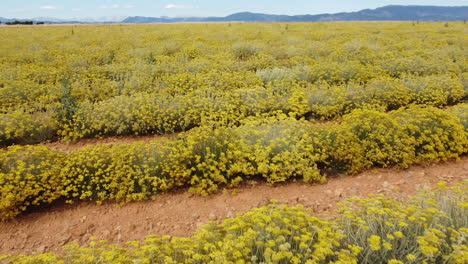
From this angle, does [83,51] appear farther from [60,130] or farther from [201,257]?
[201,257]

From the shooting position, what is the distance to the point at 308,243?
Result: 2.97 metres

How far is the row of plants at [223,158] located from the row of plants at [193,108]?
Result: 1280 mm

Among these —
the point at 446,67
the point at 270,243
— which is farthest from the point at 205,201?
the point at 446,67

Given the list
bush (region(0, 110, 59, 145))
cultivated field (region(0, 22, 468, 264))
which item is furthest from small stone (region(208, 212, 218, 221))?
bush (region(0, 110, 59, 145))

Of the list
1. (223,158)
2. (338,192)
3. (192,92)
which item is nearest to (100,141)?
(192,92)

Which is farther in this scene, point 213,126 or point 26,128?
point 213,126

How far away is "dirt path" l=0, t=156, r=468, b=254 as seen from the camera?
4062mm

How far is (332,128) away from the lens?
5.52 metres

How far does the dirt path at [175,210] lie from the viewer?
4.06m

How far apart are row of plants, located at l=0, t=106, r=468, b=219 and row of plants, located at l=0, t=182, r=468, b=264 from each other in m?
1.62

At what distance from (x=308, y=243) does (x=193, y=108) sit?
4.72 m

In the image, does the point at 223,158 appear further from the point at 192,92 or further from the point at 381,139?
the point at 192,92

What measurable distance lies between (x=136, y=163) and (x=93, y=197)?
0.86 meters

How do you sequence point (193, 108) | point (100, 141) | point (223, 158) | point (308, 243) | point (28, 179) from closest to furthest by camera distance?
point (308, 243) < point (28, 179) < point (223, 158) < point (100, 141) < point (193, 108)
